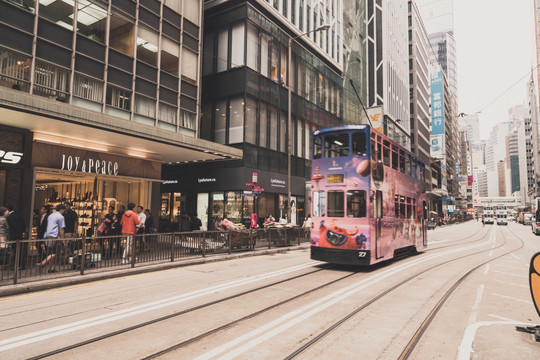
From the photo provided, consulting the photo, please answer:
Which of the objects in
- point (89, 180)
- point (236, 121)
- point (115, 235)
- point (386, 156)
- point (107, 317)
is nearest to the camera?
point (107, 317)

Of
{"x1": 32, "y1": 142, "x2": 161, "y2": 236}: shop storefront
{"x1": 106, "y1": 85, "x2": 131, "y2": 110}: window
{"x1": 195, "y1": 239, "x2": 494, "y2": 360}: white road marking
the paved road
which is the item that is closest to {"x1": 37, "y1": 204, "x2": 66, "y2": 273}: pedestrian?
A: the paved road

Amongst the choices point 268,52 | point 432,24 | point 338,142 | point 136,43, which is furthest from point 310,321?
point 432,24

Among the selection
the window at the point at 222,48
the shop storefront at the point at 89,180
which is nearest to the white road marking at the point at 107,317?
the shop storefront at the point at 89,180

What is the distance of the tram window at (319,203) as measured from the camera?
1105 cm

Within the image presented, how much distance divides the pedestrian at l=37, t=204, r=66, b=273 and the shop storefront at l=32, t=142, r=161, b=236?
4805 mm

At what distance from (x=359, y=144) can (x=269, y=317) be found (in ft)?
20.9

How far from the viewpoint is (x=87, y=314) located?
6070 millimetres

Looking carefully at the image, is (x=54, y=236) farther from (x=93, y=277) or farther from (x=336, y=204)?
(x=336, y=204)

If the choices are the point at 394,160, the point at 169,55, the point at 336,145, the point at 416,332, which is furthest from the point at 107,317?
the point at 169,55

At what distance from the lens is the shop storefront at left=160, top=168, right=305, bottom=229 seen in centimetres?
2320

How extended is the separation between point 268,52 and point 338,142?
1728 cm

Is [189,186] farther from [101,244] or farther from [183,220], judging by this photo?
[101,244]

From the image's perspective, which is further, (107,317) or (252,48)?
(252,48)

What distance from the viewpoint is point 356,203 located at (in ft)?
34.3
